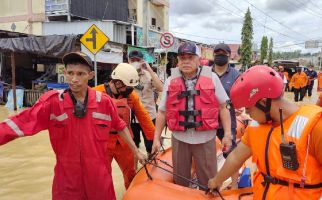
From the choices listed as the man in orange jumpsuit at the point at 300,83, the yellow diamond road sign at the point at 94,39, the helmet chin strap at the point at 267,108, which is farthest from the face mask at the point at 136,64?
the man in orange jumpsuit at the point at 300,83

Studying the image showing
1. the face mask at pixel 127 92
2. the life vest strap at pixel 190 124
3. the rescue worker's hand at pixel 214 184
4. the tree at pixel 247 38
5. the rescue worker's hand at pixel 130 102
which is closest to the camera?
the rescue worker's hand at pixel 214 184

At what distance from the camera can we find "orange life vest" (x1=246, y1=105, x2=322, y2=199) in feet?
5.62

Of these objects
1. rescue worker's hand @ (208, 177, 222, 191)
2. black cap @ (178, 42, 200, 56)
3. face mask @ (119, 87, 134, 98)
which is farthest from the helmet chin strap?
face mask @ (119, 87, 134, 98)

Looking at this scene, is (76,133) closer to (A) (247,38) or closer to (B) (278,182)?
(B) (278,182)

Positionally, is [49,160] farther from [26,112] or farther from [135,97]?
[26,112]

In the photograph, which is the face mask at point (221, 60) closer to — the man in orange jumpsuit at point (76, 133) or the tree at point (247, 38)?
the man in orange jumpsuit at point (76, 133)

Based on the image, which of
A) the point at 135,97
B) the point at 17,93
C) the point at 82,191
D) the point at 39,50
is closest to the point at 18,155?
the point at 135,97

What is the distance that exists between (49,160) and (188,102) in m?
4.35

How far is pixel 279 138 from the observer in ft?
5.93

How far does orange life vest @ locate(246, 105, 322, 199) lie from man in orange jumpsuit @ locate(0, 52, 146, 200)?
1.18m

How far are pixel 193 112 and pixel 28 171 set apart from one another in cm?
397

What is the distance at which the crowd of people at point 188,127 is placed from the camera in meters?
1.76

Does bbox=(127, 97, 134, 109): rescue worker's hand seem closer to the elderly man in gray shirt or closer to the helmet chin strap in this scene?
the elderly man in gray shirt

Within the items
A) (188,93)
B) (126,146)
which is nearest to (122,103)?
(126,146)
